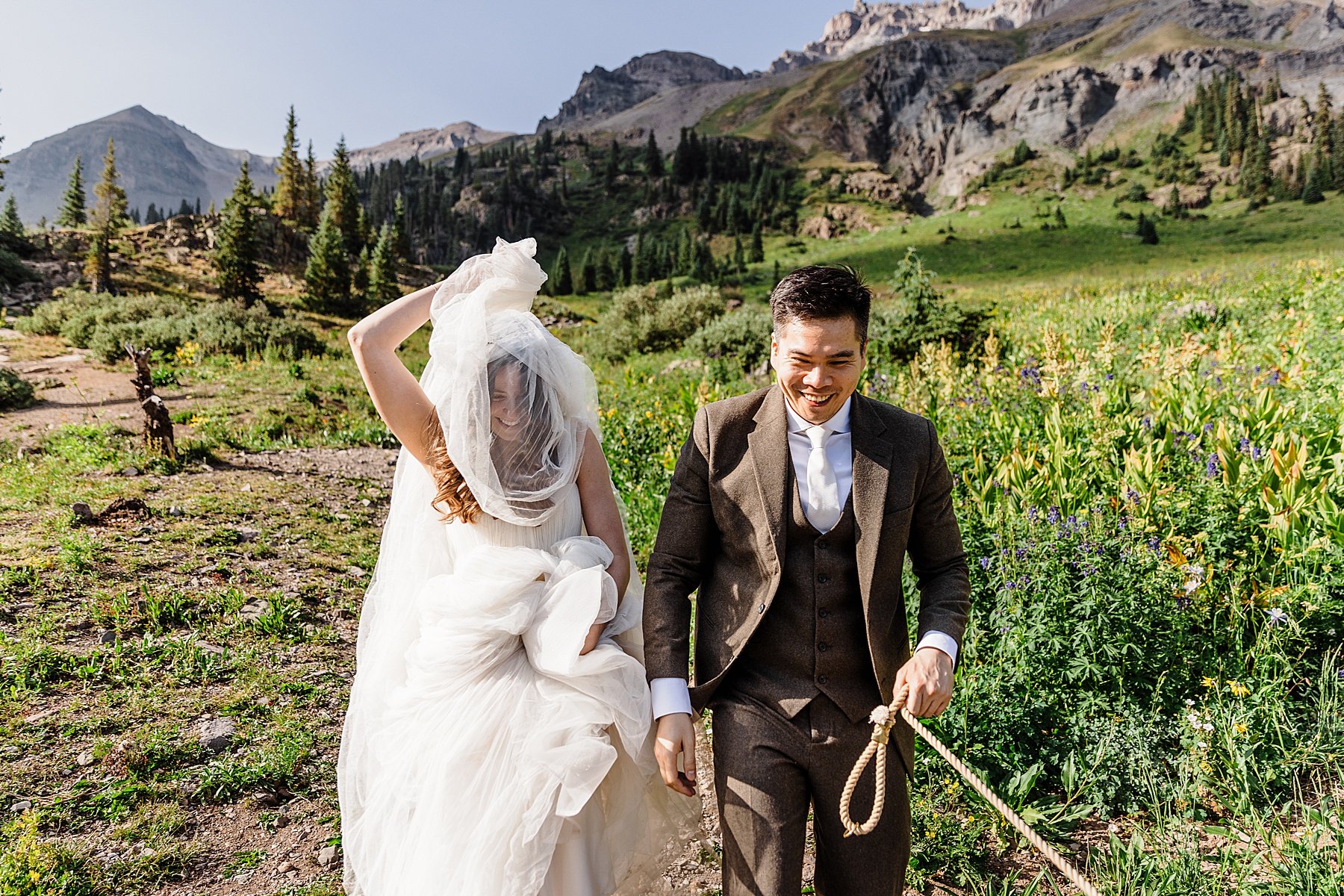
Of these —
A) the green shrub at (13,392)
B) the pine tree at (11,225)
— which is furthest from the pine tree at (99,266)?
the green shrub at (13,392)

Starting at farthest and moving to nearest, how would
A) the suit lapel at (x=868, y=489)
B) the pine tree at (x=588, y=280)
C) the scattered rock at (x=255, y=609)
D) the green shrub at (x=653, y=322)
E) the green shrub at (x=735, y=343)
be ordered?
the pine tree at (x=588, y=280)
the green shrub at (x=653, y=322)
the green shrub at (x=735, y=343)
the scattered rock at (x=255, y=609)
the suit lapel at (x=868, y=489)

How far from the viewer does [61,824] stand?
323cm

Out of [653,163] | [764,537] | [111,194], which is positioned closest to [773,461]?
[764,537]

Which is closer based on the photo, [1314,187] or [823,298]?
[823,298]

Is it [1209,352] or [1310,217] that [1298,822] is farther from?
[1310,217]

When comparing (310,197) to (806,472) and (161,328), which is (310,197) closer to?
(161,328)

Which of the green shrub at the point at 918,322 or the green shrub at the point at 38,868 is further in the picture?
the green shrub at the point at 918,322

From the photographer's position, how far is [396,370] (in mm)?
2297

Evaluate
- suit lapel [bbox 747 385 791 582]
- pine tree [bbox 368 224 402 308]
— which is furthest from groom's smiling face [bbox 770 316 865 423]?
pine tree [bbox 368 224 402 308]

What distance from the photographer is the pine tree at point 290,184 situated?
160ft

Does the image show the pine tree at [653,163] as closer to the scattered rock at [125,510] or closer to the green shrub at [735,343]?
the green shrub at [735,343]

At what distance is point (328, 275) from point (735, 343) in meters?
24.3

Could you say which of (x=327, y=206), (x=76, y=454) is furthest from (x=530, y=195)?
(x=76, y=454)

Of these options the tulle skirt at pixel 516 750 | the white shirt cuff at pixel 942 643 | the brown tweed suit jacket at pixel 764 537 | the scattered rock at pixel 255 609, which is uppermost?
the brown tweed suit jacket at pixel 764 537
